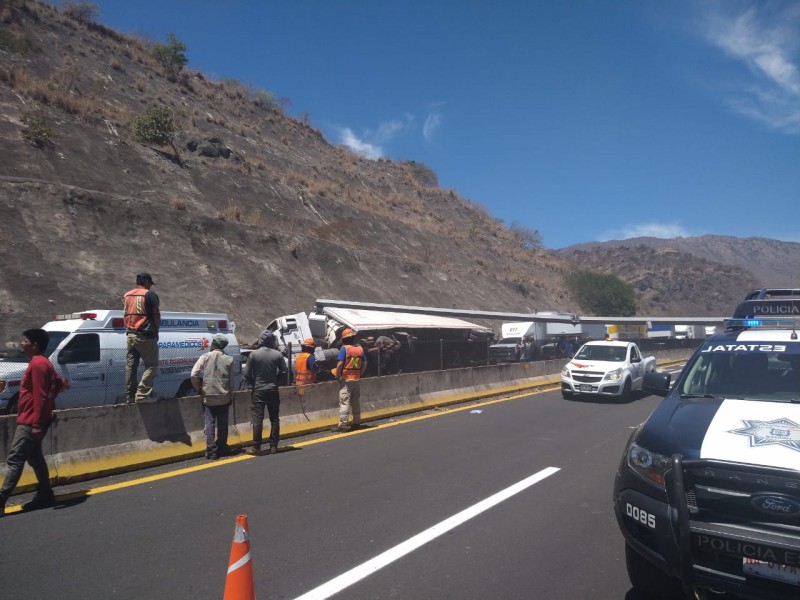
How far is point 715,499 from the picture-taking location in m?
3.86

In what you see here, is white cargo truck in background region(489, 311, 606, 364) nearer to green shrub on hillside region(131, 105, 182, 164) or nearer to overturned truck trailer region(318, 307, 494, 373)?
overturned truck trailer region(318, 307, 494, 373)

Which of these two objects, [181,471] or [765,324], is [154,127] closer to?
[181,471]

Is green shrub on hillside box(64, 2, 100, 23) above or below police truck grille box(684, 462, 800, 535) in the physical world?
above

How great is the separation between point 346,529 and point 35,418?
3487 millimetres

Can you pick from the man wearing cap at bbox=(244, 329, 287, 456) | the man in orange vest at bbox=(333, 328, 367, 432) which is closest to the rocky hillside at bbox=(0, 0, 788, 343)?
the man in orange vest at bbox=(333, 328, 367, 432)

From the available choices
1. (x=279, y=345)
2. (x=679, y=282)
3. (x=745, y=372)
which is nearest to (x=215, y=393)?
(x=745, y=372)

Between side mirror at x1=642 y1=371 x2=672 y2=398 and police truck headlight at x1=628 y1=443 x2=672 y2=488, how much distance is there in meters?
1.81

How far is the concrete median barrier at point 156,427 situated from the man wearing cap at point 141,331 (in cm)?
45

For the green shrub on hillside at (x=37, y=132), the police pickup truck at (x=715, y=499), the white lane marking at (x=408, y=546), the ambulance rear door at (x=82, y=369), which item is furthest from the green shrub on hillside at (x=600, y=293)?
the police pickup truck at (x=715, y=499)

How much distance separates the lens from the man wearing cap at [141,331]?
9.23m

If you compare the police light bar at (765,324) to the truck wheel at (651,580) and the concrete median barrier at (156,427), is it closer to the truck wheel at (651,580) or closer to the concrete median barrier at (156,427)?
the truck wheel at (651,580)

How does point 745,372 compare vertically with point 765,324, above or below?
below

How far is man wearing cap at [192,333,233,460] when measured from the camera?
9109 millimetres

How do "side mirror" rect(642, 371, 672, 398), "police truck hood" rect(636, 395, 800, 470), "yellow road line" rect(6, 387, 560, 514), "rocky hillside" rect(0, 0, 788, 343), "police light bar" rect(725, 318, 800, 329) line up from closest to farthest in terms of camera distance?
"police truck hood" rect(636, 395, 800, 470) < "side mirror" rect(642, 371, 672, 398) < "police light bar" rect(725, 318, 800, 329) < "yellow road line" rect(6, 387, 560, 514) < "rocky hillside" rect(0, 0, 788, 343)
